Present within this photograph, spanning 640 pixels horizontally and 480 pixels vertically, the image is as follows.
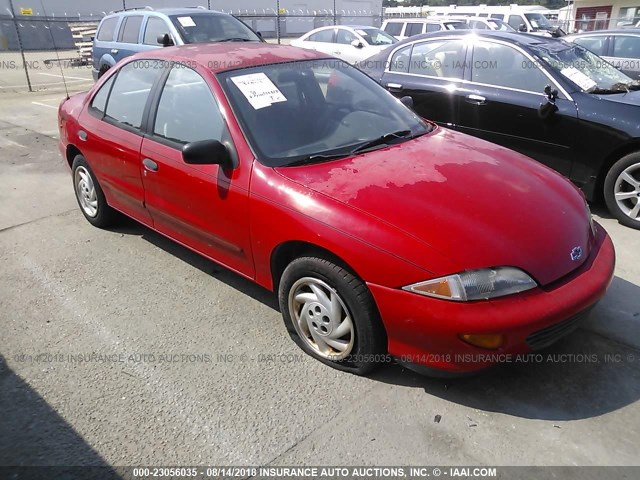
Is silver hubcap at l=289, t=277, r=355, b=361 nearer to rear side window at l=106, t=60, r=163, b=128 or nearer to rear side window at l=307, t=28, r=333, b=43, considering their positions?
rear side window at l=106, t=60, r=163, b=128

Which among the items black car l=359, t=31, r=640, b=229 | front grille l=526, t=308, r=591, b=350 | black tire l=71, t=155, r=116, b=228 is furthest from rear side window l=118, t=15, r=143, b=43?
front grille l=526, t=308, r=591, b=350

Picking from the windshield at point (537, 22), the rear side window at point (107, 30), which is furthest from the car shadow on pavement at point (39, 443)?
the windshield at point (537, 22)

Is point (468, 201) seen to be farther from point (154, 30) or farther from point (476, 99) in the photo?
point (154, 30)

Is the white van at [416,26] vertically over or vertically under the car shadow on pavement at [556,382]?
over

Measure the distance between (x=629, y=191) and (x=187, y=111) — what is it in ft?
12.5

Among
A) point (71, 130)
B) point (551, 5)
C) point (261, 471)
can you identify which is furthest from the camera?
point (551, 5)

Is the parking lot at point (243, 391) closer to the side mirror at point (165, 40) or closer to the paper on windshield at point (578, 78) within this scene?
the paper on windshield at point (578, 78)

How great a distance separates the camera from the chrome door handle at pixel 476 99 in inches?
210

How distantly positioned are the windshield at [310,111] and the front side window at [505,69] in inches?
78.3

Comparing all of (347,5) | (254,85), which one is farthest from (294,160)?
(347,5)

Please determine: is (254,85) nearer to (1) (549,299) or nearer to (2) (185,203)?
(2) (185,203)

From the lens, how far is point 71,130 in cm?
455

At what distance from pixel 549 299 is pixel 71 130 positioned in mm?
4082

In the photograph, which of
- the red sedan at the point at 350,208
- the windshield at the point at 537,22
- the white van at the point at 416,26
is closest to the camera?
the red sedan at the point at 350,208
